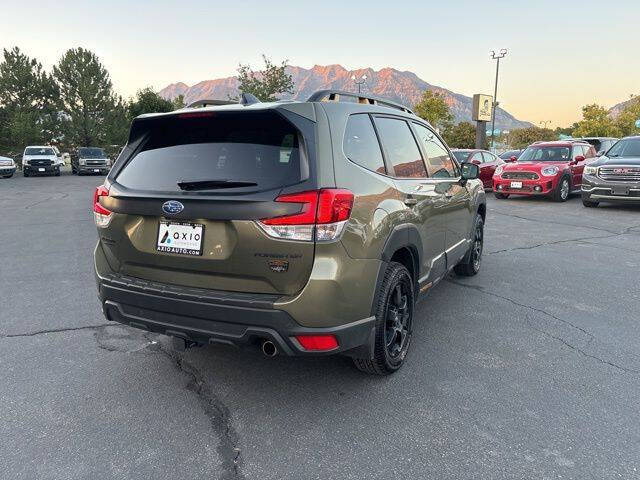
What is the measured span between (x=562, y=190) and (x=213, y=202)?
13931 mm

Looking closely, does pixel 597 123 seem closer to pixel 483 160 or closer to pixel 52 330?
pixel 483 160

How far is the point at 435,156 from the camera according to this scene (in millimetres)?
4402

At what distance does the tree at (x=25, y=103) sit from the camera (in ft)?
136

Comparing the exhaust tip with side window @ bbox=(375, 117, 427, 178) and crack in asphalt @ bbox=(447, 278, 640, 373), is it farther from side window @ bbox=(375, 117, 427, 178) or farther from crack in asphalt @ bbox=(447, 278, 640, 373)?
crack in asphalt @ bbox=(447, 278, 640, 373)

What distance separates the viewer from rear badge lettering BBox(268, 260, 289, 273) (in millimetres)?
2549

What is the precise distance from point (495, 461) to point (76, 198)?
16232 mm

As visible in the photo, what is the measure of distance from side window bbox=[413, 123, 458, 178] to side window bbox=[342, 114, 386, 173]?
977 millimetres

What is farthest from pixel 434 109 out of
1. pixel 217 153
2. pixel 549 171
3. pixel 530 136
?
pixel 217 153

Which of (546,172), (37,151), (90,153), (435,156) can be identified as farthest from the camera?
(90,153)

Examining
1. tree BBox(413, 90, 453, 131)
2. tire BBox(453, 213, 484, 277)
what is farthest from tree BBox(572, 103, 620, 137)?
tire BBox(453, 213, 484, 277)

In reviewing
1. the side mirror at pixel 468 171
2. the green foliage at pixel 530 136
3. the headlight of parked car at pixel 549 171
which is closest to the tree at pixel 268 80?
the headlight of parked car at pixel 549 171

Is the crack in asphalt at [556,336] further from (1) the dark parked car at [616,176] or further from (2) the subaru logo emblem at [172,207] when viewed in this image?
(1) the dark parked car at [616,176]

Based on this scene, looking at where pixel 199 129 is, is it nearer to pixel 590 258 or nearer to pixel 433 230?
pixel 433 230

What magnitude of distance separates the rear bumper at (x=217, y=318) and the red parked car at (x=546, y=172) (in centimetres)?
1271
